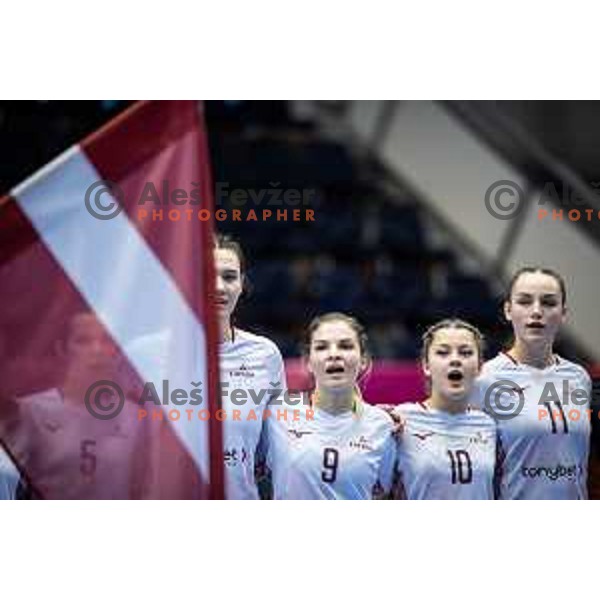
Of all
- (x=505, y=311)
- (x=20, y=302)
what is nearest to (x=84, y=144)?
(x=20, y=302)

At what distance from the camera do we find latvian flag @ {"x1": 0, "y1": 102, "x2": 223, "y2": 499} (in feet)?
7.56

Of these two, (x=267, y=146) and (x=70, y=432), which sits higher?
(x=267, y=146)

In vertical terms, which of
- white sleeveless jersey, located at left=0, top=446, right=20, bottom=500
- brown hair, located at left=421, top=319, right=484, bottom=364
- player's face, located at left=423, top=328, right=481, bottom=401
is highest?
brown hair, located at left=421, top=319, right=484, bottom=364

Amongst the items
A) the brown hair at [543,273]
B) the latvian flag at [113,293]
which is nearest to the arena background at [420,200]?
the brown hair at [543,273]

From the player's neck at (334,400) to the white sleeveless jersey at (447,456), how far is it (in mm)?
→ 111

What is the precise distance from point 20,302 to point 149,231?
0.99 ft

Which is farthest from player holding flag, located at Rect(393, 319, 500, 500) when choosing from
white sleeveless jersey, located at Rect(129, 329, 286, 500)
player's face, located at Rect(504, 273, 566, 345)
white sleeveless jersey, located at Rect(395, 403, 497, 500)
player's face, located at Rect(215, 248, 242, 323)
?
player's face, located at Rect(215, 248, 242, 323)

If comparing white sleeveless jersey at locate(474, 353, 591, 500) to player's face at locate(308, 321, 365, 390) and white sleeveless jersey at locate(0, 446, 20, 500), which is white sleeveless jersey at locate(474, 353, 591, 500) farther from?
white sleeveless jersey at locate(0, 446, 20, 500)

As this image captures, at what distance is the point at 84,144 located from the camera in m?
2.41

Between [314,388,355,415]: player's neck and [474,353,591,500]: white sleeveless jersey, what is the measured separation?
0.29 meters

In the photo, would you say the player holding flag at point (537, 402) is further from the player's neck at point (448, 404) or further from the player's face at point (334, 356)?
the player's face at point (334, 356)

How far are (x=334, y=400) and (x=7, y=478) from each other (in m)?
0.74

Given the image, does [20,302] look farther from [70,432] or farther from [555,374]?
[555,374]

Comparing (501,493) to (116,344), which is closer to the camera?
(116,344)
